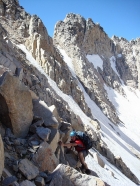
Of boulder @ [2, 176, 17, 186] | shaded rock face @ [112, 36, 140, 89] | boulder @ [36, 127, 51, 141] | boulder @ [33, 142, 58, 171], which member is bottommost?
boulder @ [2, 176, 17, 186]

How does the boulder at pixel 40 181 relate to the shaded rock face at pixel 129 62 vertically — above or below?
below

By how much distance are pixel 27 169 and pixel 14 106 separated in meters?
2.36

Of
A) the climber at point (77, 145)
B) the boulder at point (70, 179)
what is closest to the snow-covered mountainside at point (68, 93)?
the climber at point (77, 145)

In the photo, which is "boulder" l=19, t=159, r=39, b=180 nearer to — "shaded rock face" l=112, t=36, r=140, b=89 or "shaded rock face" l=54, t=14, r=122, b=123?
"shaded rock face" l=54, t=14, r=122, b=123

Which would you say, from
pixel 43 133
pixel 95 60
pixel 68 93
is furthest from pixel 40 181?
pixel 95 60

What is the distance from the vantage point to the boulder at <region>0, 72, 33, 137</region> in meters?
7.03

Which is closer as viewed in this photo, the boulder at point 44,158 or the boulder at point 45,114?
the boulder at point 44,158

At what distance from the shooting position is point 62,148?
28.3 ft

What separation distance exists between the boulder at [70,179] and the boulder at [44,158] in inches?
34.2

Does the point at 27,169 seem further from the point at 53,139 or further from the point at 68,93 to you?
the point at 68,93

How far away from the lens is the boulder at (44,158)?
21.1ft

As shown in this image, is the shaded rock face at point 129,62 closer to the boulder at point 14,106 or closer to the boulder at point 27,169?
the boulder at point 14,106

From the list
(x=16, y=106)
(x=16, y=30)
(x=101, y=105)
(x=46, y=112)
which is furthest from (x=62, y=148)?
(x=101, y=105)

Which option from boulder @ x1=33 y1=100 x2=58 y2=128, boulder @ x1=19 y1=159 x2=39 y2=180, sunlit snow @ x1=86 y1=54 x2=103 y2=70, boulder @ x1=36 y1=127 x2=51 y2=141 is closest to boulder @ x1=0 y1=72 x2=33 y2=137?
boulder @ x1=36 y1=127 x2=51 y2=141
